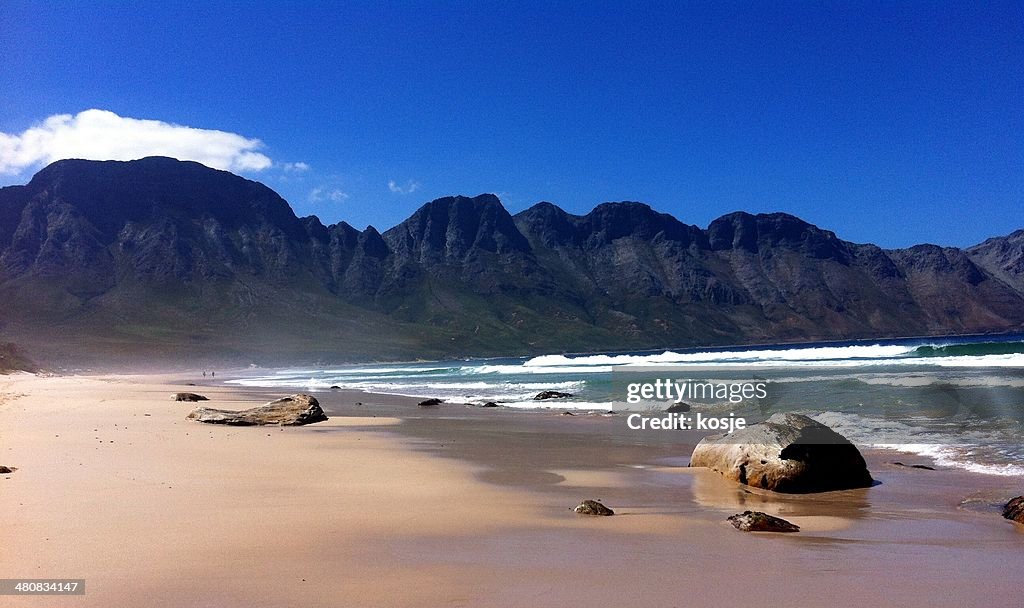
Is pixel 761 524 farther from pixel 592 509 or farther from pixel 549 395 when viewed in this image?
pixel 549 395

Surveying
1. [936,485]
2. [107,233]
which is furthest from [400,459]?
[107,233]

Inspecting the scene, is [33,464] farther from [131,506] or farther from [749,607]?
[749,607]

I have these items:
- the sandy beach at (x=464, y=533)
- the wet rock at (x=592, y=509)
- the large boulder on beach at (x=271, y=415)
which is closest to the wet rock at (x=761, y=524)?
the sandy beach at (x=464, y=533)

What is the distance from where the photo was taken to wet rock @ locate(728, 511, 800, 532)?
6.74 meters

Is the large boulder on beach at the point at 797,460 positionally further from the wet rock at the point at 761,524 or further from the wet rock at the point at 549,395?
the wet rock at the point at 549,395

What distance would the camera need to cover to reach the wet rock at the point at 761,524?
674 cm

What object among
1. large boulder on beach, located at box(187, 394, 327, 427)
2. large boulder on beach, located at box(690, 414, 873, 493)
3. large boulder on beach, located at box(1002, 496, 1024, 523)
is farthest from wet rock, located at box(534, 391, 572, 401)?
large boulder on beach, located at box(1002, 496, 1024, 523)

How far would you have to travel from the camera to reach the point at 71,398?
82.2ft

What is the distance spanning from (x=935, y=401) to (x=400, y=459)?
14845mm

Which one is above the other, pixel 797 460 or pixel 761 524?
pixel 797 460

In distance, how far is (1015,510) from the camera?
7.17 meters

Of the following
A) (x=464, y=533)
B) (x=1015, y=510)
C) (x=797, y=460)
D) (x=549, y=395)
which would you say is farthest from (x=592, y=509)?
(x=549, y=395)

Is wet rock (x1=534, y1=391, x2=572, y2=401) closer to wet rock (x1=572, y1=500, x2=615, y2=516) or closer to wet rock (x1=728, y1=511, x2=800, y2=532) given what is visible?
wet rock (x1=572, y1=500, x2=615, y2=516)

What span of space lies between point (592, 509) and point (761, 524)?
1.75 metres
